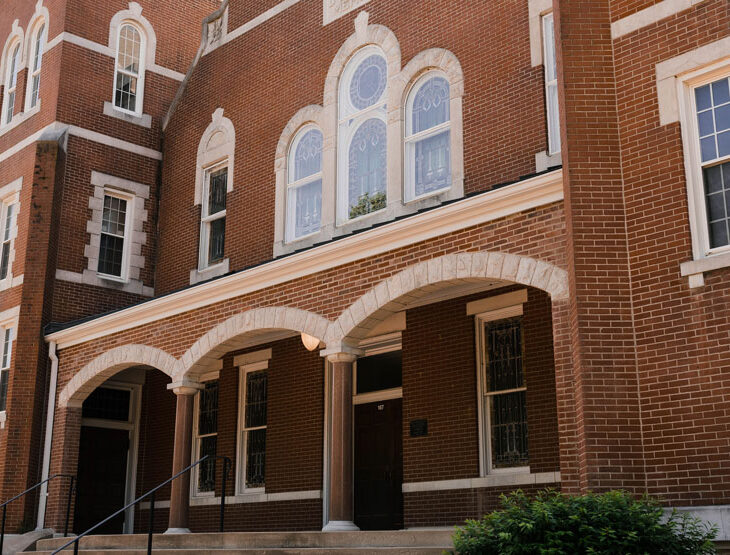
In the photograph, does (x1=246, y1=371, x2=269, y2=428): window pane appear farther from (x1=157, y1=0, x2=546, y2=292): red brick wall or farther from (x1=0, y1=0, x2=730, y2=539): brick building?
(x1=157, y1=0, x2=546, y2=292): red brick wall

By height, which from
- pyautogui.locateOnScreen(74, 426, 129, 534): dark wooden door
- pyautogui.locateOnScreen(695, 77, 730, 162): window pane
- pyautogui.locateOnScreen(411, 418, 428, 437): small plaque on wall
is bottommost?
pyautogui.locateOnScreen(74, 426, 129, 534): dark wooden door

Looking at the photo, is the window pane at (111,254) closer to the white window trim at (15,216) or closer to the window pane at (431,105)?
the white window trim at (15,216)

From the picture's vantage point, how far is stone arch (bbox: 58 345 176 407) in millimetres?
14977

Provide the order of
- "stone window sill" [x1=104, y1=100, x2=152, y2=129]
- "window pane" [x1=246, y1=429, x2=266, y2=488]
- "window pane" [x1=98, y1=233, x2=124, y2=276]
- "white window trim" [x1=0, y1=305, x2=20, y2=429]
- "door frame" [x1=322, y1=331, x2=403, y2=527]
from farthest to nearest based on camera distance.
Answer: "stone window sill" [x1=104, y1=100, x2=152, y2=129] < "window pane" [x1=98, y1=233, x2=124, y2=276] < "white window trim" [x1=0, y1=305, x2=20, y2=429] < "window pane" [x1=246, y1=429, x2=266, y2=488] < "door frame" [x1=322, y1=331, x2=403, y2=527]

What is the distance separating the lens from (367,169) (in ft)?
50.8

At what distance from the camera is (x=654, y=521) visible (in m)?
7.50

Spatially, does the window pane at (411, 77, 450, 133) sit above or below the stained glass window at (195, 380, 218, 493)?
above

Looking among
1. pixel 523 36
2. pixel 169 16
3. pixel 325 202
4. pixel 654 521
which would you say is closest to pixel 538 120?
pixel 523 36

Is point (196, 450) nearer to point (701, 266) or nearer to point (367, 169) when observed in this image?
point (367, 169)

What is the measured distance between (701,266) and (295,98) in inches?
386

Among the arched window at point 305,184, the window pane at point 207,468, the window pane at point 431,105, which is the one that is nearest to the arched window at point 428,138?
the window pane at point 431,105

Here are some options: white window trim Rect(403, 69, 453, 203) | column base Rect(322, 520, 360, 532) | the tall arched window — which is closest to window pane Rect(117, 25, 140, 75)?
the tall arched window

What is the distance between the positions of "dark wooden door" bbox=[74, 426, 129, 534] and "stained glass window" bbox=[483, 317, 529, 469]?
9.03m

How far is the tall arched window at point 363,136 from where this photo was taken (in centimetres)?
1530
